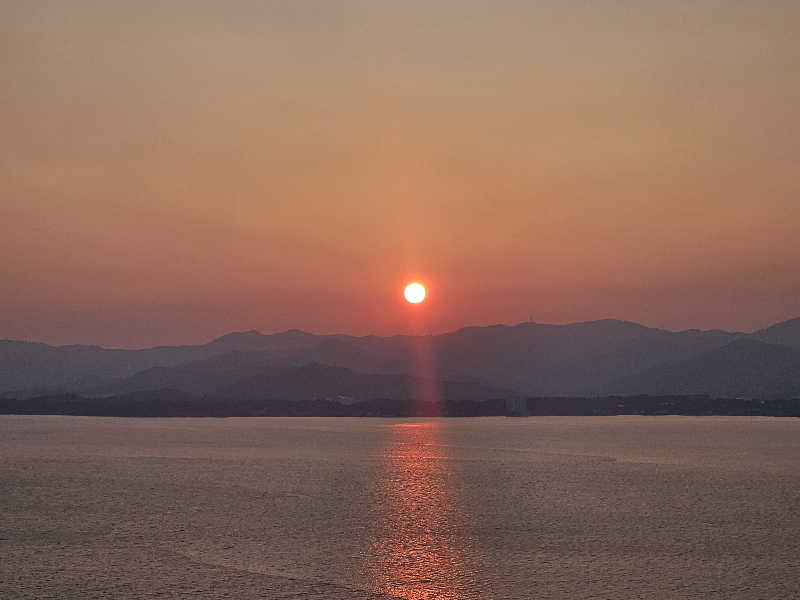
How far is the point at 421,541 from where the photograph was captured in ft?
118

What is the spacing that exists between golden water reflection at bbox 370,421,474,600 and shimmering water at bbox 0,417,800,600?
0.42 feet

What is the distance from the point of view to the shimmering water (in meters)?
27.6

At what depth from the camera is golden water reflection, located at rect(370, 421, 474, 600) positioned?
89.3ft

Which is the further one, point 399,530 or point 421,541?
point 399,530

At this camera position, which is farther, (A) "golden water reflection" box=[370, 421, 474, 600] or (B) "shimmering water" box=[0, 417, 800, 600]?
(B) "shimmering water" box=[0, 417, 800, 600]

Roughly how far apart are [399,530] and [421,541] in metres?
3.30

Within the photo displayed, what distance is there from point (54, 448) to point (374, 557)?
300 ft

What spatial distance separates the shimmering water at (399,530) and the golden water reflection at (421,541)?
128 mm

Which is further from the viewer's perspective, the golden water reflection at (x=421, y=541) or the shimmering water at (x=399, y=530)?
the shimmering water at (x=399, y=530)

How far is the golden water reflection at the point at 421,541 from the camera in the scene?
89.3 feet

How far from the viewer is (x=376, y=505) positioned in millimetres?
48812

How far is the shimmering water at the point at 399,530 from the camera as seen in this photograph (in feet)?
90.7

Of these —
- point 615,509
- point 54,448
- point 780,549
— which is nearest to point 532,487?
point 615,509

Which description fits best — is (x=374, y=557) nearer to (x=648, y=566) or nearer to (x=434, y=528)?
(x=434, y=528)
